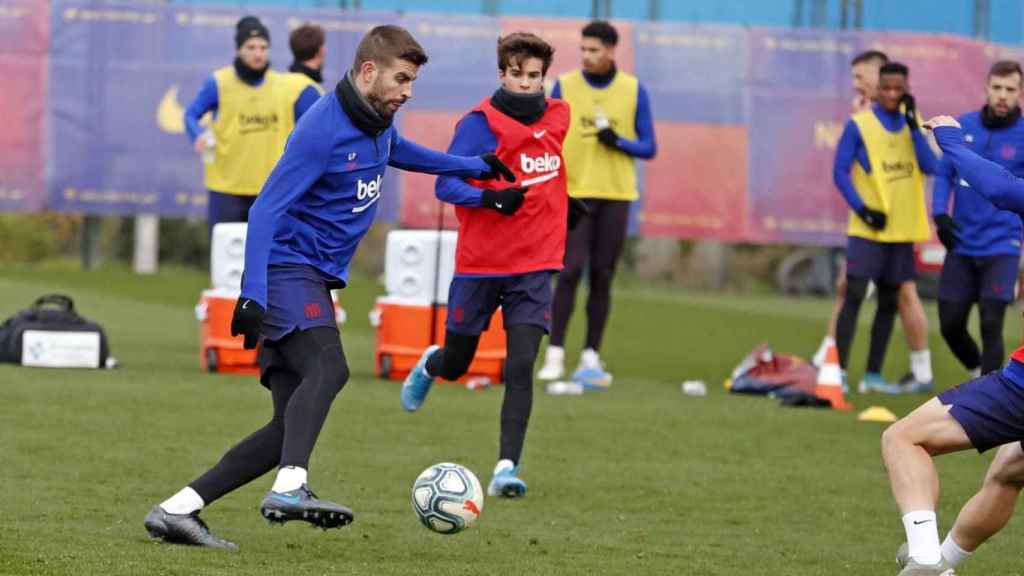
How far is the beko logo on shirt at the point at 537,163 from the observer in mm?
9234

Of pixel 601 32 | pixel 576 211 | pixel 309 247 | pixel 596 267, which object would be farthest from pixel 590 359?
pixel 309 247

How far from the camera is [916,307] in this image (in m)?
13.8

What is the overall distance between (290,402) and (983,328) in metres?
6.75

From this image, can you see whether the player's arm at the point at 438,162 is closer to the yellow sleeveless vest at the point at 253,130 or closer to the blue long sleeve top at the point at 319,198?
the blue long sleeve top at the point at 319,198

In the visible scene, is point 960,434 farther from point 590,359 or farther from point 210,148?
point 210,148

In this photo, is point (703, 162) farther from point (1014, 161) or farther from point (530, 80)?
point (530, 80)

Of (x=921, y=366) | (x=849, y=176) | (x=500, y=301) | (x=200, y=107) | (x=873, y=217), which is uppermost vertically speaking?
(x=200, y=107)

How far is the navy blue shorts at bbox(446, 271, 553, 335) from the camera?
8977 millimetres

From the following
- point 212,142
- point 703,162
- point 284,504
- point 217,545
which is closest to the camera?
point 284,504

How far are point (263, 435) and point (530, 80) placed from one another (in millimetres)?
2724

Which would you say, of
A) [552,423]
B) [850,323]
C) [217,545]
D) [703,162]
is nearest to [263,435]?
[217,545]

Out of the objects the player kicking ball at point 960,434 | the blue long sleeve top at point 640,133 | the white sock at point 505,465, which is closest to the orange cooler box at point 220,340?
the blue long sleeve top at point 640,133

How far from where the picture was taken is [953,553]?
691 centimetres

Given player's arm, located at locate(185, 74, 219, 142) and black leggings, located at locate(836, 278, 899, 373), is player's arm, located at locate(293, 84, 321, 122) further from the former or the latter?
black leggings, located at locate(836, 278, 899, 373)
